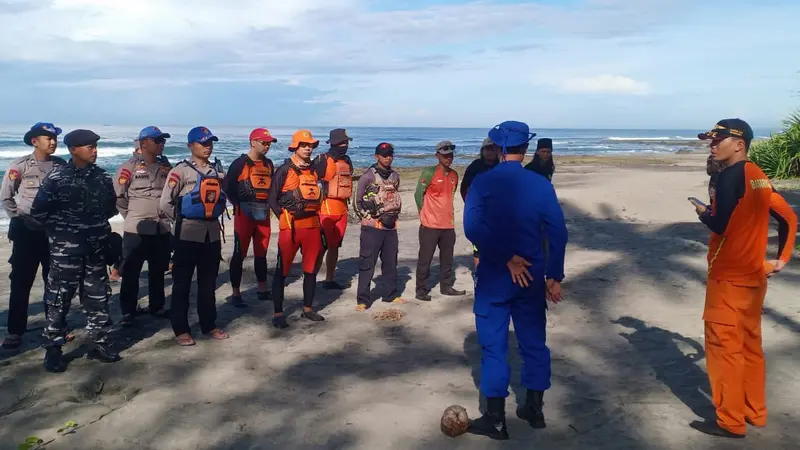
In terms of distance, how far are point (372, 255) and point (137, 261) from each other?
2504mm

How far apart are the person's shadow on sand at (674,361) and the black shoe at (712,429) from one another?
21 centimetres

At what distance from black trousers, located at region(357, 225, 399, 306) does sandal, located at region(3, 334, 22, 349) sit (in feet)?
11.1

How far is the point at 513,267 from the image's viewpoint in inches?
153

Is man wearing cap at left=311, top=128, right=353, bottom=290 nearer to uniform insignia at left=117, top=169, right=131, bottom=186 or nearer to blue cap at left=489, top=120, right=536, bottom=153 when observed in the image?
uniform insignia at left=117, top=169, right=131, bottom=186

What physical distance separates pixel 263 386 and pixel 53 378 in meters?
1.73

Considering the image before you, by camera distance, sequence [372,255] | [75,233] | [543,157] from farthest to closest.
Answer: [543,157]
[372,255]
[75,233]

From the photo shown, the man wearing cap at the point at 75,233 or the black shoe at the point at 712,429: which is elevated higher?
the man wearing cap at the point at 75,233

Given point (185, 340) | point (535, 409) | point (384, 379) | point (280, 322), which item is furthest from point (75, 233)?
point (535, 409)

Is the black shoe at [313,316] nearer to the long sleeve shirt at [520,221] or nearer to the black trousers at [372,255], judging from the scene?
the black trousers at [372,255]

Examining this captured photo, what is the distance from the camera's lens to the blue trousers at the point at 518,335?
3.96m

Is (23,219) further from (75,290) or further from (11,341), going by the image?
(11,341)

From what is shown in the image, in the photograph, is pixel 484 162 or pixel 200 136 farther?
pixel 484 162

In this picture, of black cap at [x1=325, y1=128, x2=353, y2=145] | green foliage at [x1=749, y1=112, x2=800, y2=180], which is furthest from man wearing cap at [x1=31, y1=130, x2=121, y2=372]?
green foliage at [x1=749, y1=112, x2=800, y2=180]

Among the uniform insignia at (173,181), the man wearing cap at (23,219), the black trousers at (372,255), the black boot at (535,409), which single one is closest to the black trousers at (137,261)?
the man wearing cap at (23,219)
